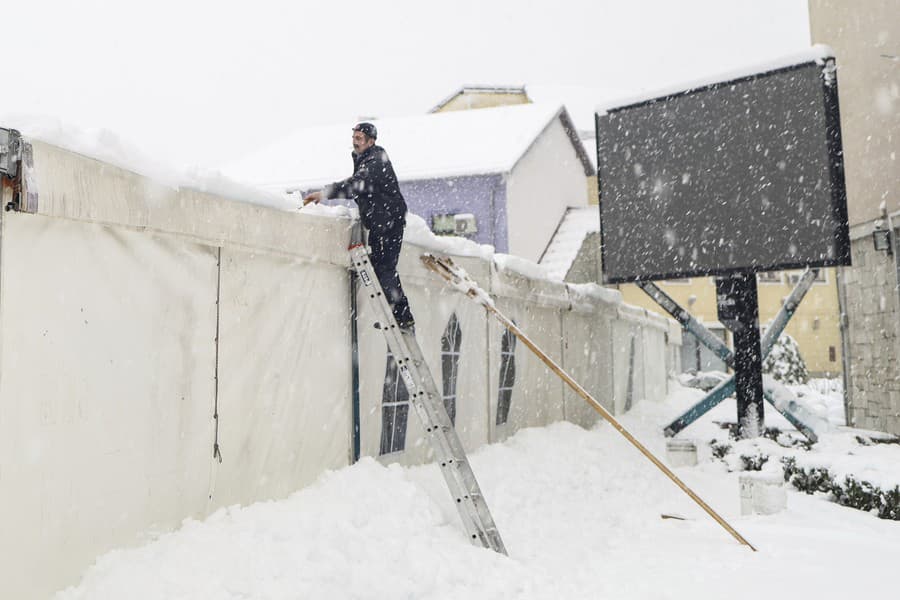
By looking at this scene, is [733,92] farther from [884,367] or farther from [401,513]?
[401,513]

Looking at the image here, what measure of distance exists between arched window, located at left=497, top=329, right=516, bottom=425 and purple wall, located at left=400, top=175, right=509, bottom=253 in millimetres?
10283

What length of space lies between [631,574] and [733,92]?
699 cm

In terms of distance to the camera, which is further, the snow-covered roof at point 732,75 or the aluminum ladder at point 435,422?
the snow-covered roof at point 732,75

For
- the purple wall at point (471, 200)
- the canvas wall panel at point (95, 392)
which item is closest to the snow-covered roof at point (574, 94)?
the purple wall at point (471, 200)

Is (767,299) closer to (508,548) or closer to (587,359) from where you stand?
(587,359)

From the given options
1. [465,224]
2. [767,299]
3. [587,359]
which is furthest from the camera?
[767,299]

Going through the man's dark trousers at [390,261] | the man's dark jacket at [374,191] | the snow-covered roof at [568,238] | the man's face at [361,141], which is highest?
the snow-covered roof at [568,238]

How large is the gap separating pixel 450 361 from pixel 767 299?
79.5 ft

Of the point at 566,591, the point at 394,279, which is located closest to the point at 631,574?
the point at 566,591

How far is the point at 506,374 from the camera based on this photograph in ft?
29.2

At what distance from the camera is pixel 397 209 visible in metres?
5.54

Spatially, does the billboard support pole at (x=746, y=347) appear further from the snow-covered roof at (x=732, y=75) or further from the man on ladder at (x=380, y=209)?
the man on ladder at (x=380, y=209)

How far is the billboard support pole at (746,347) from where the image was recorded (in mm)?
10180

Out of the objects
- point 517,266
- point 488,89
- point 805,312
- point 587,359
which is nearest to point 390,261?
point 517,266
